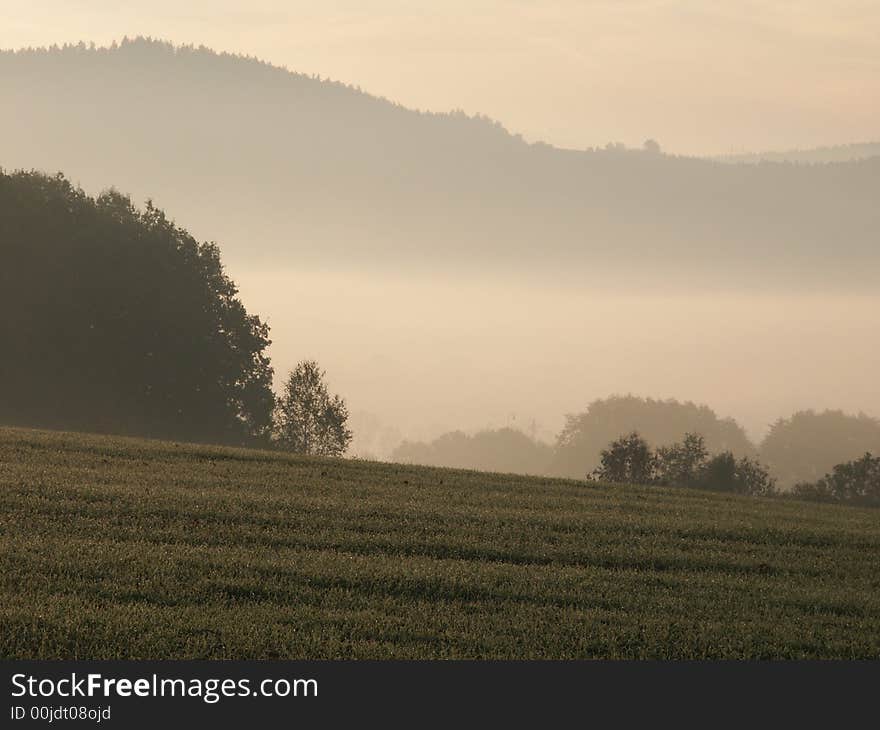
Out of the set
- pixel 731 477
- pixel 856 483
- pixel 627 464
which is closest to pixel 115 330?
pixel 627 464

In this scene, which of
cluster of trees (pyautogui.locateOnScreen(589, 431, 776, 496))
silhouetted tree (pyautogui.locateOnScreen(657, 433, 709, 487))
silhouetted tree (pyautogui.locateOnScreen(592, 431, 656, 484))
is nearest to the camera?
silhouetted tree (pyautogui.locateOnScreen(592, 431, 656, 484))

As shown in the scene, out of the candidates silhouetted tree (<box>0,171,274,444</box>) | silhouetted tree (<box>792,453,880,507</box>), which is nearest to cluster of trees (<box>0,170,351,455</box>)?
silhouetted tree (<box>0,171,274,444</box>)

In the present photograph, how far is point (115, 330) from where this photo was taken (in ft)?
197

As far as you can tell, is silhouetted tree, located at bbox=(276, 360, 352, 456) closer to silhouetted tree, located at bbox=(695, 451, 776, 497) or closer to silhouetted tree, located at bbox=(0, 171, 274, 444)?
silhouetted tree, located at bbox=(0, 171, 274, 444)

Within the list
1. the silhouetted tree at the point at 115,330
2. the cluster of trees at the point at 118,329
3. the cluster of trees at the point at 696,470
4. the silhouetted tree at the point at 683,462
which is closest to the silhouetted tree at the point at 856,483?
the cluster of trees at the point at 696,470

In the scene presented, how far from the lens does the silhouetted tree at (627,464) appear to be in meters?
48.0

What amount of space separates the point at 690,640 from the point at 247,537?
6.67 meters

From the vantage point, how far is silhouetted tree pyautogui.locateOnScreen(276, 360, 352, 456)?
221 feet

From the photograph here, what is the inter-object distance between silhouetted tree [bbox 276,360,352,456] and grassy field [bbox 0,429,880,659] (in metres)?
42.9

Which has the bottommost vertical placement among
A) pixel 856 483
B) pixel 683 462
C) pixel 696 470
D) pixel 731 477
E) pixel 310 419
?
pixel 856 483

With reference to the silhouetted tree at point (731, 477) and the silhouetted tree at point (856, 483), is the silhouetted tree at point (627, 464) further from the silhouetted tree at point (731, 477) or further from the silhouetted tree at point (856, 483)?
the silhouetted tree at point (856, 483)

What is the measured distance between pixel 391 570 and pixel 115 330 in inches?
1884

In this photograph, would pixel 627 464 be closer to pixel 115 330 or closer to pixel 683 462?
pixel 683 462

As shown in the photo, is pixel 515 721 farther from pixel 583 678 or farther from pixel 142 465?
pixel 142 465
